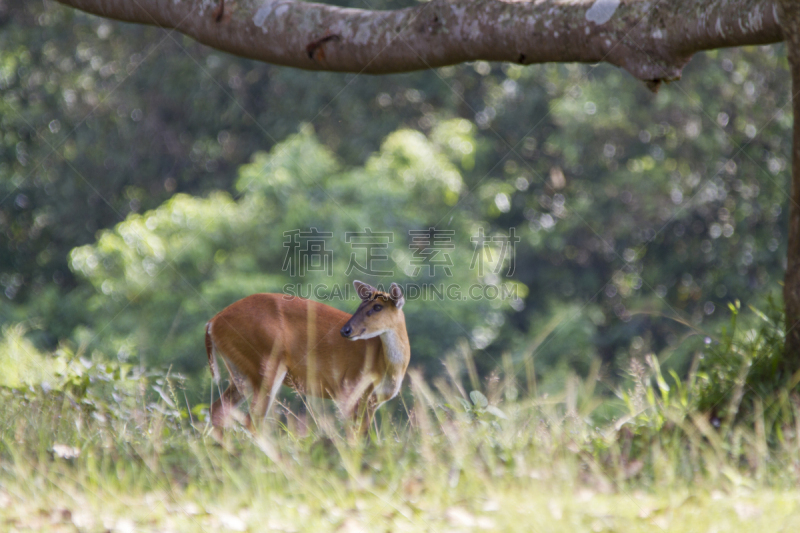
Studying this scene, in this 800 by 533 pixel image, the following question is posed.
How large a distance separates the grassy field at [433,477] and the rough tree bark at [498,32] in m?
0.87

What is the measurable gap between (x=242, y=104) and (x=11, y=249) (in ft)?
21.3

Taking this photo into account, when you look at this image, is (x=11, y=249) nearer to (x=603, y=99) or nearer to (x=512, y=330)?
(x=512, y=330)

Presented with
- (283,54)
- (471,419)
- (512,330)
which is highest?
(283,54)

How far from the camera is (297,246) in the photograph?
10523 mm

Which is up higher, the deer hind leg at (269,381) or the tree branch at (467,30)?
the tree branch at (467,30)

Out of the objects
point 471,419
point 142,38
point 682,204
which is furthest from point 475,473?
point 142,38

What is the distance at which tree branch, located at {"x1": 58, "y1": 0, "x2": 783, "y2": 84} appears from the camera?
13.1 ft

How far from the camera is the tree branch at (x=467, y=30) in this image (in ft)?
13.1

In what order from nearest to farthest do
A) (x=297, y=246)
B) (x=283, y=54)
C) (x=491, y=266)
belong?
(x=283, y=54) → (x=297, y=246) → (x=491, y=266)

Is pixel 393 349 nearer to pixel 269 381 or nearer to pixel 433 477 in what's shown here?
pixel 269 381
